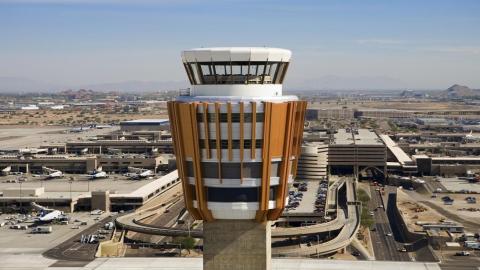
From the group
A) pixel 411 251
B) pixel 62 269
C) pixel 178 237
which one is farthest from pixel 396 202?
pixel 62 269

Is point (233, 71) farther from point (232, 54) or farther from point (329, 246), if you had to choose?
point (329, 246)

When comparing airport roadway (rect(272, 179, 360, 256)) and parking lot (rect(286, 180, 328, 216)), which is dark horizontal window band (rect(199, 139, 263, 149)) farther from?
parking lot (rect(286, 180, 328, 216))

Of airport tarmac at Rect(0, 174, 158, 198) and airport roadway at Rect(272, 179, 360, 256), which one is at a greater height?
airport roadway at Rect(272, 179, 360, 256)

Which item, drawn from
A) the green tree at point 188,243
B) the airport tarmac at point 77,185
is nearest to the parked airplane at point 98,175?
the airport tarmac at point 77,185

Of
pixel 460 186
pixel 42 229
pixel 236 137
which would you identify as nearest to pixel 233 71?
pixel 236 137

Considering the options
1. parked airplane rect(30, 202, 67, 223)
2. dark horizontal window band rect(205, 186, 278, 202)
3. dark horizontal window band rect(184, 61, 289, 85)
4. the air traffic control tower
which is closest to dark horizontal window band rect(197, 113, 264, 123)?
the air traffic control tower

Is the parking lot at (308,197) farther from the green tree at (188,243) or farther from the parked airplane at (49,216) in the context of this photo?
the parked airplane at (49,216)

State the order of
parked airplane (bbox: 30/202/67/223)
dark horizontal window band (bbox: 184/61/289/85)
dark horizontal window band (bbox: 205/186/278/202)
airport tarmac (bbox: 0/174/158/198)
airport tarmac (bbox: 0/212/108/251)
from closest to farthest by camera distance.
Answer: dark horizontal window band (bbox: 184/61/289/85), dark horizontal window band (bbox: 205/186/278/202), airport tarmac (bbox: 0/212/108/251), parked airplane (bbox: 30/202/67/223), airport tarmac (bbox: 0/174/158/198)
